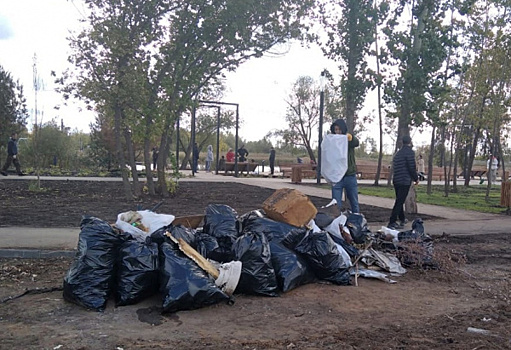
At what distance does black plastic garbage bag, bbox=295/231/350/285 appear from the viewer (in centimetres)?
563

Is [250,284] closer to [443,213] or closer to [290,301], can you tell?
[290,301]

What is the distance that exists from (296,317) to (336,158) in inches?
181

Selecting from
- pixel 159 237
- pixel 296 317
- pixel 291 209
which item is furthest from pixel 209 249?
pixel 296 317

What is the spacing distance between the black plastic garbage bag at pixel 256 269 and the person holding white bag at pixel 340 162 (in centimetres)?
364

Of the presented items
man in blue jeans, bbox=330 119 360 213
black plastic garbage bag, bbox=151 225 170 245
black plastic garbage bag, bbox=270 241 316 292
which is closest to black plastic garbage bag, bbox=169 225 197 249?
black plastic garbage bag, bbox=151 225 170 245

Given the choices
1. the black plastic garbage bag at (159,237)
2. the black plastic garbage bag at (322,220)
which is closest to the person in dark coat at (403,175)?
the black plastic garbage bag at (322,220)

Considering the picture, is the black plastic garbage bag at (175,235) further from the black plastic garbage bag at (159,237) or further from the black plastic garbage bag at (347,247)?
the black plastic garbage bag at (347,247)

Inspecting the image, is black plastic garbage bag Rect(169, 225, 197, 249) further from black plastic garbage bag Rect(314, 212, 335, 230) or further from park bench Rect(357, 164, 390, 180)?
park bench Rect(357, 164, 390, 180)

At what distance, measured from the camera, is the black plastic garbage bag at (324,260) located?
5633 mm

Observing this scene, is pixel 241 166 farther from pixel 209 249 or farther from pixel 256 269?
pixel 256 269

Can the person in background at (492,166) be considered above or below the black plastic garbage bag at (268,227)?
above

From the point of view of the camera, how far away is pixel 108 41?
36.0 ft

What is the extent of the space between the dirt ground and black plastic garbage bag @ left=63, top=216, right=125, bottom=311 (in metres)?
0.12

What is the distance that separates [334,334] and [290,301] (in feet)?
3.32
